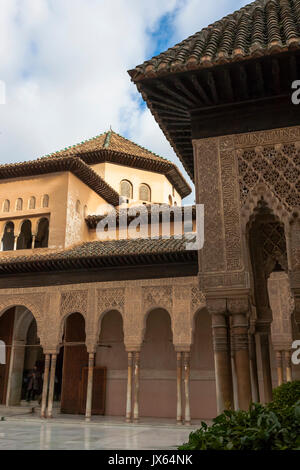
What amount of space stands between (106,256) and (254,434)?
1188 cm

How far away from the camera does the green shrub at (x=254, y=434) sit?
227 cm

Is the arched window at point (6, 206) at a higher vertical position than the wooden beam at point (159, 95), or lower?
higher

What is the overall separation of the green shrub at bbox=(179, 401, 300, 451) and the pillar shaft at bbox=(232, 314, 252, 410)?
2844 mm

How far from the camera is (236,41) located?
5.96m

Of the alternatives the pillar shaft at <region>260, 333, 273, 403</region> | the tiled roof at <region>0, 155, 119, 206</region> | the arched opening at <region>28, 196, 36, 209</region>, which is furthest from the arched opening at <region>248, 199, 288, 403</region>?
the arched opening at <region>28, 196, 36, 209</region>

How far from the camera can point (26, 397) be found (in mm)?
17484

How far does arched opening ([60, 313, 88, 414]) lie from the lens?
15.6 meters

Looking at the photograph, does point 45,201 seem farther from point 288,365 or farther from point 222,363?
point 222,363

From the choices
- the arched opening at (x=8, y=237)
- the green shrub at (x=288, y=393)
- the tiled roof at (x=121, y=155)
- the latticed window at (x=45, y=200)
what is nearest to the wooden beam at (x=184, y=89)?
the green shrub at (x=288, y=393)

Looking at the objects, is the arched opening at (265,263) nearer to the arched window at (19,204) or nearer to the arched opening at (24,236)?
the arched window at (19,204)

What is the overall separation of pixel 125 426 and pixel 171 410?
116 inches

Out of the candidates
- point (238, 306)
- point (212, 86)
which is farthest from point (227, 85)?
point (238, 306)

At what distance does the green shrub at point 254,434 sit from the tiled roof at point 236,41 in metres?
4.37
